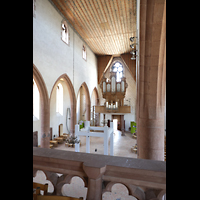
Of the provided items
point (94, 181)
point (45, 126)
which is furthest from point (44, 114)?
point (94, 181)

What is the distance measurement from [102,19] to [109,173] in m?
9.93

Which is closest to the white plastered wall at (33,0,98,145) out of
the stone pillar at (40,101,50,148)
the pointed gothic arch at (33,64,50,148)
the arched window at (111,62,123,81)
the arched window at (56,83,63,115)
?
the pointed gothic arch at (33,64,50,148)

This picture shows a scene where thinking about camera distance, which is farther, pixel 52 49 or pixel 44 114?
pixel 52 49

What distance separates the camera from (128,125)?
17141 millimetres

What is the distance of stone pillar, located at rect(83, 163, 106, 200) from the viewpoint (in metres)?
1.23

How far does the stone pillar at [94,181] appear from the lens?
48.5 inches

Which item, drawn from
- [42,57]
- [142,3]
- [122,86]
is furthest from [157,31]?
[122,86]

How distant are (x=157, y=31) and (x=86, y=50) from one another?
1112cm

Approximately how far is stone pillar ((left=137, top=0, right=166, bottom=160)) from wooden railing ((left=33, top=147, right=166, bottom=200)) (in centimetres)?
300

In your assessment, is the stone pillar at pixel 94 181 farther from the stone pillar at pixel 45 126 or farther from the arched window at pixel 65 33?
the arched window at pixel 65 33

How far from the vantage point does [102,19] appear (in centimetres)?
953

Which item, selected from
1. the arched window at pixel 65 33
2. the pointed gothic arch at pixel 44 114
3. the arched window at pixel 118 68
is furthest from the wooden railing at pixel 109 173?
the arched window at pixel 118 68

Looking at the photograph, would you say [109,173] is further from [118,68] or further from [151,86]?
[118,68]

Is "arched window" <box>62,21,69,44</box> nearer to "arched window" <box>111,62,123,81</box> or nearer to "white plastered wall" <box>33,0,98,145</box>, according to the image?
"white plastered wall" <box>33,0,98,145</box>
